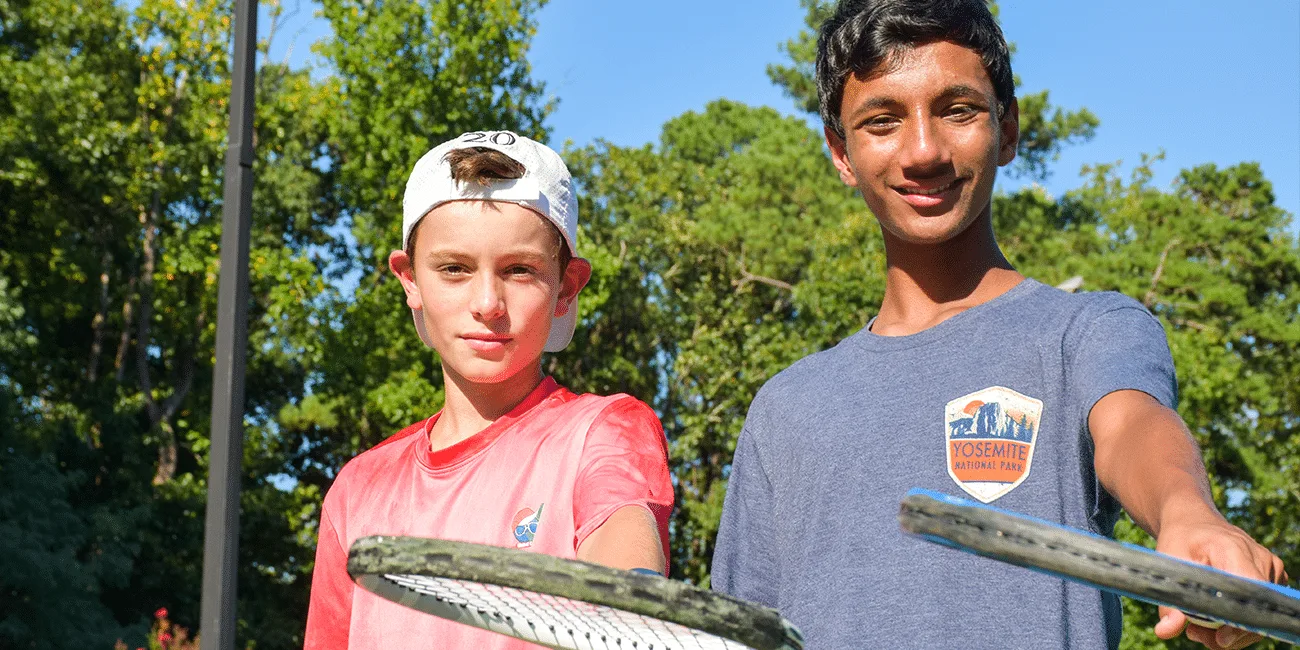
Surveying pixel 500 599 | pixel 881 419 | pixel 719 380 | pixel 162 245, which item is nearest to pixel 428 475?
pixel 881 419

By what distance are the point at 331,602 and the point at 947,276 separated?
1413 mm

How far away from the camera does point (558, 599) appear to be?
1.52 meters

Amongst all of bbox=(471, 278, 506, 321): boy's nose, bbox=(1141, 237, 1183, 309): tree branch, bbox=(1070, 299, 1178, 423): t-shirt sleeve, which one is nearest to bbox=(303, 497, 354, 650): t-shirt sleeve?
bbox=(471, 278, 506, 321): boy's nose

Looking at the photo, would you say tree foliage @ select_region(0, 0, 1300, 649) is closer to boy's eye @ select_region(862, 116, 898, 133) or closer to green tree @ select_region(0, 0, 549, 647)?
green tree @ select_region(0, 0, 549, 647)

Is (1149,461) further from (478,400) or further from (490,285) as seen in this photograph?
(478,400)

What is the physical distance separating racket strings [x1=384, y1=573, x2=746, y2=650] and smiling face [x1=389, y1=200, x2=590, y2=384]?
3.33 ft

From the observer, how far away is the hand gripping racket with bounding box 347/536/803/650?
57.3 inches

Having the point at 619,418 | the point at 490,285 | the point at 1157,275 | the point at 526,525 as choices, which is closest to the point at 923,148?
the point at 619,418

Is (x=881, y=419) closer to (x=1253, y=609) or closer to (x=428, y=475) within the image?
(x=428, y=475)

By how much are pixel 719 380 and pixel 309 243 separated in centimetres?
1040

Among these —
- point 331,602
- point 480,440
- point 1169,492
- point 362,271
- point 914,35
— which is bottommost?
point 1169,492

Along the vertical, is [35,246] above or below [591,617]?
above

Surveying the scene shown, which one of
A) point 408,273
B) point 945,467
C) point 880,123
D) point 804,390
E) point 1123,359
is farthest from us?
point 408,273

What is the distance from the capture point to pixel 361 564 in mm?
1591
